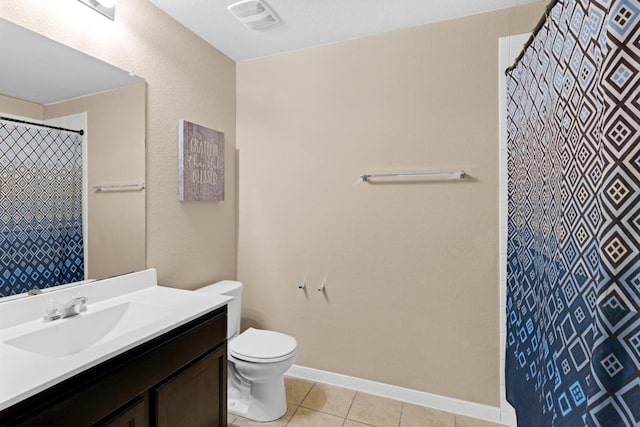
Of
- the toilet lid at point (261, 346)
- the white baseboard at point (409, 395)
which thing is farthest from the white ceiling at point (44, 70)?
the white baseboard at point (409, 395)

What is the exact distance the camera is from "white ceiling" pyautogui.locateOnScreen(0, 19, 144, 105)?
1.17 meters

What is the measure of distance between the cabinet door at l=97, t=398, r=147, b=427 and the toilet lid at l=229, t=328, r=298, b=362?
669 millimetres

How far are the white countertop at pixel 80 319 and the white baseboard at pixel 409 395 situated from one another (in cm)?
112

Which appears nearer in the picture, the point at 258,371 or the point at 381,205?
the point at 258,371

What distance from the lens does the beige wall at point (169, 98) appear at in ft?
4.52

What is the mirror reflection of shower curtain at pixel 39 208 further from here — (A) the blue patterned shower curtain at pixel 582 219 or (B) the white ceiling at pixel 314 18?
(A) the blue patterned shower curtain at pixel 582 219

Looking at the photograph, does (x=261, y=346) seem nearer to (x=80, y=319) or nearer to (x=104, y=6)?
(x=80, y=319)

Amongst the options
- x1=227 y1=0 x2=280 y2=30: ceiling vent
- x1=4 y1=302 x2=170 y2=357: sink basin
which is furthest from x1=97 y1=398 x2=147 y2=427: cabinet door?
x1=227 y1=0 x2=280 y2=30: ceiling vent

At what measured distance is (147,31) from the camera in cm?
168

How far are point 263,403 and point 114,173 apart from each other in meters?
1.51

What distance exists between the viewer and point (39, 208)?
125 centimetres

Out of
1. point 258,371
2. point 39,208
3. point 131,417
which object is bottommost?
point 258,371

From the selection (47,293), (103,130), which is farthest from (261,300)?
(103,130)

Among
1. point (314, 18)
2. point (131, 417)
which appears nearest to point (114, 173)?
point (131, 417)
